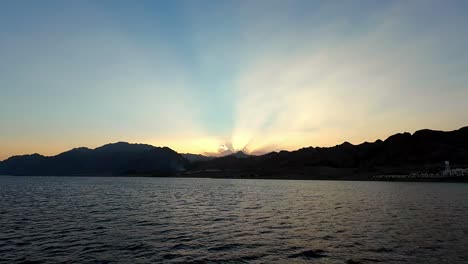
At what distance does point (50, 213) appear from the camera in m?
68.5

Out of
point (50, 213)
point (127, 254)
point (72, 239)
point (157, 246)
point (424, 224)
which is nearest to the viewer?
point (127, 254)

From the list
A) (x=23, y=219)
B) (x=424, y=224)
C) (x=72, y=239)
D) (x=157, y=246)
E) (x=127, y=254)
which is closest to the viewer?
(x=127, y=254)

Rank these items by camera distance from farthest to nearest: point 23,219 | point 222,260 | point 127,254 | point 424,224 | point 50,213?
point 50,213
point 23,219
point 424,224
point 127,254
point 222,260

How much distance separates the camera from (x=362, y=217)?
2504 inches

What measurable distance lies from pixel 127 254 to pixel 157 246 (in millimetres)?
4237

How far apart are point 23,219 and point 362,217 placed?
183 ft

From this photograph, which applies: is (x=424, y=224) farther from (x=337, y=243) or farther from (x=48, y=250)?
(x=48, y=250)

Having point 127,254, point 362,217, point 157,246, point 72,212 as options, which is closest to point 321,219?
point 362,217

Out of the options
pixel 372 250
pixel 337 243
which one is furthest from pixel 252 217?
pixel 372 250

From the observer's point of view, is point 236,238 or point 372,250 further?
point 236,238

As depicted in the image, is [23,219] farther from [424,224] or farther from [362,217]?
[424,224]

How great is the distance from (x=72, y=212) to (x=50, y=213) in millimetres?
3755

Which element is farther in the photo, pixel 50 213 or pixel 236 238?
pixel 50 213

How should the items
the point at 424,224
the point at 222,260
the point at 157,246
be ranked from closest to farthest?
the point at 222,260 → the point at 157,246 → the point at 424,224
